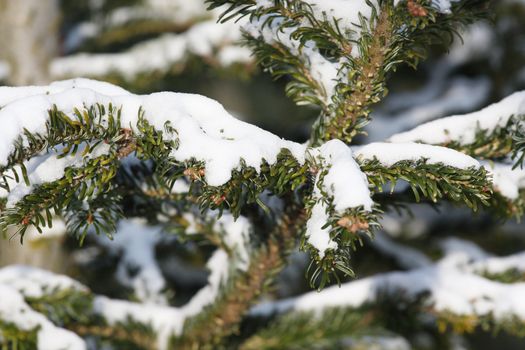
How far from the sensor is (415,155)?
709 millimetres

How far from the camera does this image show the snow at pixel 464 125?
0.88 metres

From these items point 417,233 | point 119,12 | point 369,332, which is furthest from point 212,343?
point 119,12

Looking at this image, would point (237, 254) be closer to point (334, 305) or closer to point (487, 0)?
point (334, 305)

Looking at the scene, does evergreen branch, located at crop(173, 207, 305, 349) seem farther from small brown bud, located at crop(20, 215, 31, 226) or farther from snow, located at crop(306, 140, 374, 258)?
small brown bud, located at crop(20, 215, 31, 226)

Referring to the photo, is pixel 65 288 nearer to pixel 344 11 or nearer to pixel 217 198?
pixel 217 198

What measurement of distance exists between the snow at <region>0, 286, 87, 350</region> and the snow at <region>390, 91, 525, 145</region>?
68 centimetres

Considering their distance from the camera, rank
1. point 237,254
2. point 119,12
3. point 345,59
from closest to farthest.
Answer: point 345,59, point 237,254, point 119,12

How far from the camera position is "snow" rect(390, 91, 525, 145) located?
885 mm

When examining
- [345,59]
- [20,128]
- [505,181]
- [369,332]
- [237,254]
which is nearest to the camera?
[20,128]

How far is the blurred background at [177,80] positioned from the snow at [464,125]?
2.68ft

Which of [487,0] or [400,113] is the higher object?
[400,113]

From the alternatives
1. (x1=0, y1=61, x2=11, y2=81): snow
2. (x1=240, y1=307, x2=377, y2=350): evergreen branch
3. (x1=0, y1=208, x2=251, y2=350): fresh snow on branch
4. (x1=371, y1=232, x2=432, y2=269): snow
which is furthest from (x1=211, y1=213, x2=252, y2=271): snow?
(x1=0, y1=61, x2=11, y2=81): snow

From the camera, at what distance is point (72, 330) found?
1124 mm

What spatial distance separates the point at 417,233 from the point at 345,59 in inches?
74.8
